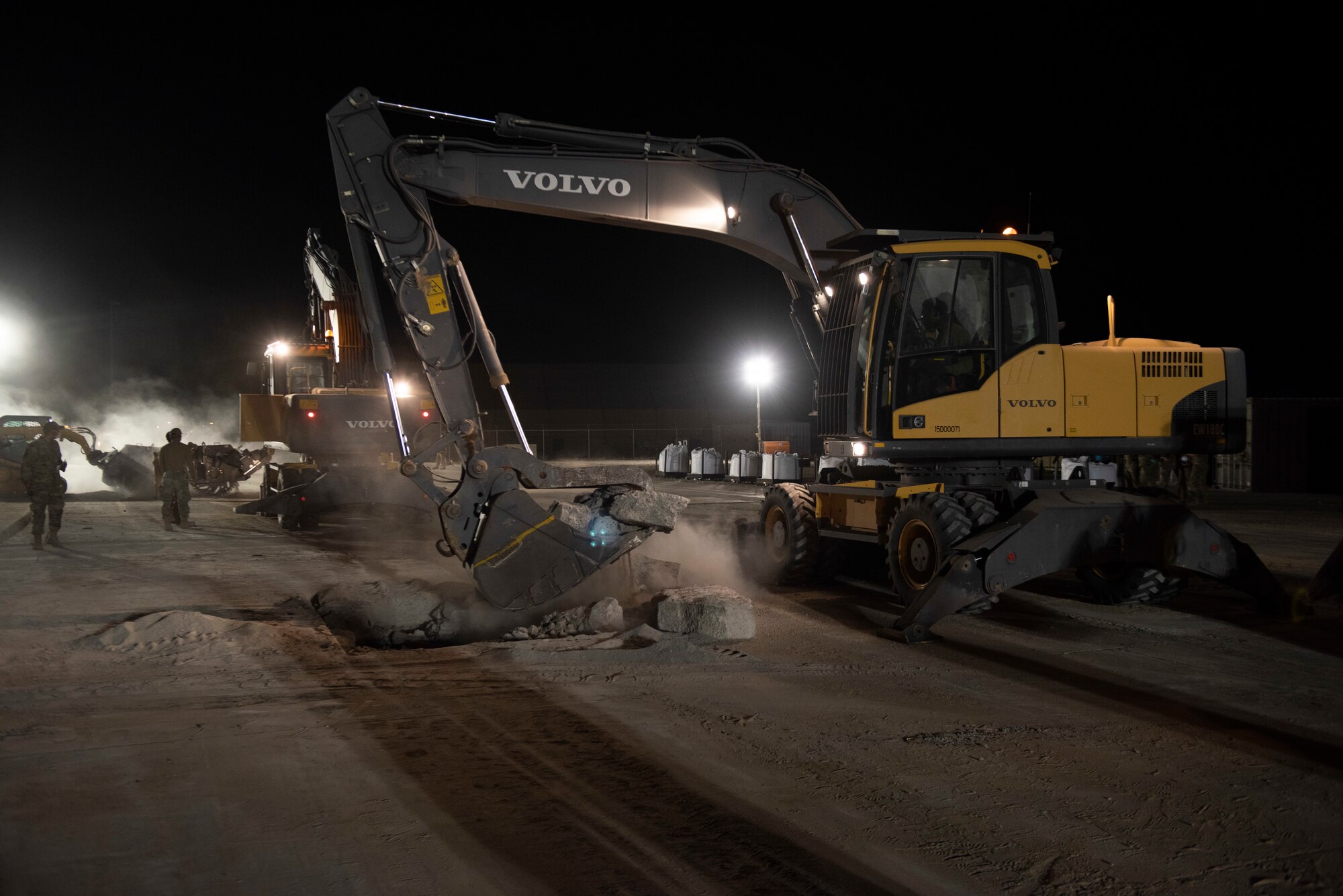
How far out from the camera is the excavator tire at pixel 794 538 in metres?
11.1

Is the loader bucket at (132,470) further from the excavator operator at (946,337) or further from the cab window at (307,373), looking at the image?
the excavator operator at (946,337)

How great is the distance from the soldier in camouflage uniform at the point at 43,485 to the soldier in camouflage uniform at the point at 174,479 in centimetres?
235

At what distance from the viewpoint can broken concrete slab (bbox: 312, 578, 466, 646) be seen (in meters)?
8.82

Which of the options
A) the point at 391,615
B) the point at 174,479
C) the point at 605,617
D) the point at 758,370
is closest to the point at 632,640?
the point at 605,617

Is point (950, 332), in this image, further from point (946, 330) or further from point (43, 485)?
point (43, 485)

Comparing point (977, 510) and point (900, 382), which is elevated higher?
point (900, 382)

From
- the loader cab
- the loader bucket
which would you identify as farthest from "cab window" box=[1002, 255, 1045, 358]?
the loader bucket

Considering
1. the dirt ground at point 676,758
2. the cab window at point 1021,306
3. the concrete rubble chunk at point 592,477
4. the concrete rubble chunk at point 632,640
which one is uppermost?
the cab window at point 1021,306

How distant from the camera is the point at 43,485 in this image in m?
14.1

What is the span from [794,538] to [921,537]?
244 cm

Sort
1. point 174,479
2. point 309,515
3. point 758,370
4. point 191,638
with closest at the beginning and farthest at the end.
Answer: point 191,638 → point 309,515 → point 174,479 → point 758,370

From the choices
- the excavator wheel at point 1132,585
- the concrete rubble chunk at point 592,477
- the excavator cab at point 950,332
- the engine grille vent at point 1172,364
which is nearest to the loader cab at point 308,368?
the concrete rubble chunk at point 592,477

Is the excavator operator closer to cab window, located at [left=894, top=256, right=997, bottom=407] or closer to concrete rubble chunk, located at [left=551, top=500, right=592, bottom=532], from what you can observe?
cab window, located at [left=894, top=256, right=997, bottom=407]

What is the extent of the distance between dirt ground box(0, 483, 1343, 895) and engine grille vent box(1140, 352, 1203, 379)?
2354 millimetres
